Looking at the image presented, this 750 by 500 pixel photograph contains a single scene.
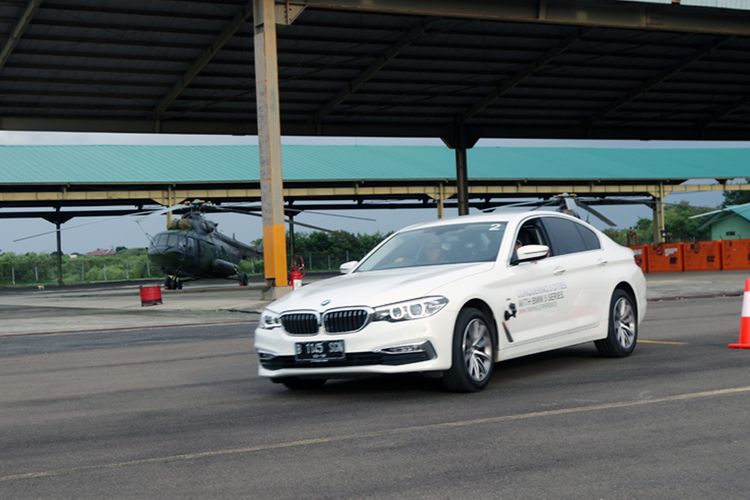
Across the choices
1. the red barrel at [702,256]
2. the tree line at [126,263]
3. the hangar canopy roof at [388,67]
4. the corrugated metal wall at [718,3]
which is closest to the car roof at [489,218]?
the hangar canopy roof at [388,67]

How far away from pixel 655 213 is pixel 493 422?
55.6m

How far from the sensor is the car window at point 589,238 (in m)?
11.1

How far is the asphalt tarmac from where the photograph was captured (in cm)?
561

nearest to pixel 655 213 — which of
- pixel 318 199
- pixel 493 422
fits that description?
pixel 318 199

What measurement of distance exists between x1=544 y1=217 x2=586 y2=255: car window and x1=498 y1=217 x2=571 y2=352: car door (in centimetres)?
11

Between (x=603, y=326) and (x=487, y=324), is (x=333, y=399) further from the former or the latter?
(x=603, y=326)

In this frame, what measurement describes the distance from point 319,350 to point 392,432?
5.54 ft

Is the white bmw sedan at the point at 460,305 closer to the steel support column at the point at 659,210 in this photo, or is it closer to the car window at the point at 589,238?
the car window at the point at 589,238

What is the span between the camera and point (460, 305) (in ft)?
28.5

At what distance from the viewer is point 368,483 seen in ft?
18.4

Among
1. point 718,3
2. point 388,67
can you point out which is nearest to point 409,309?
point 718,3

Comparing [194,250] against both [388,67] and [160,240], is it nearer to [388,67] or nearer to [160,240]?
[160,240]

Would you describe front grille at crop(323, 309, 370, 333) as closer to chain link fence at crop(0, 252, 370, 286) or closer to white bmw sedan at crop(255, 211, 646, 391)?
white bmw sedan at crop(255, 211, 646, 391)

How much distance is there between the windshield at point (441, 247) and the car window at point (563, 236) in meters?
0.80
